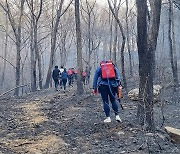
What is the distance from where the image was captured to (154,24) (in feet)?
30.6

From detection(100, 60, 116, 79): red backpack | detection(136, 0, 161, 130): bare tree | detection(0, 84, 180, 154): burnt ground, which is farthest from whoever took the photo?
detection(100, 60, 116, 79): red backpack

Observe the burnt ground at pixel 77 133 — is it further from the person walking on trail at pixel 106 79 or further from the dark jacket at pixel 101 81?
the dark jacket at pixel 101 81

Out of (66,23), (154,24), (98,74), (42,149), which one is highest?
(66,23)

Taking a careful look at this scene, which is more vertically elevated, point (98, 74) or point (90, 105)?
point (98, 74)

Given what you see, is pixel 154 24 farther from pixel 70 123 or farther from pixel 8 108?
pixel 8 108

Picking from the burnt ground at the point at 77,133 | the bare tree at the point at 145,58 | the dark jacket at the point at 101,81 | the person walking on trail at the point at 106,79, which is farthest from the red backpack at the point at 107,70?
the burnt ground at the point at 77,133

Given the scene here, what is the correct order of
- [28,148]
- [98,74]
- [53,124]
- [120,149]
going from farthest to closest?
[53,124], [98,74], [28,148], [120,149]

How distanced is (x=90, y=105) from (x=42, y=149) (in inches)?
265

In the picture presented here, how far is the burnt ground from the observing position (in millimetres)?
6969

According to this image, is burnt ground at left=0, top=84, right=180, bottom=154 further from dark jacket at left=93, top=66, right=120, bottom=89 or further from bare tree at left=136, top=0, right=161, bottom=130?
dark jacket at left=93, top=66, right=120, bottom=89

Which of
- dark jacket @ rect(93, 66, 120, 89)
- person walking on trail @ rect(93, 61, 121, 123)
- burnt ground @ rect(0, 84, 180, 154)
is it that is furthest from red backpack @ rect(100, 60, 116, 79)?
burnt ground @ rect(0, 84, 180, 154)

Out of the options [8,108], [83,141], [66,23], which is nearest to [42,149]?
[83,141]

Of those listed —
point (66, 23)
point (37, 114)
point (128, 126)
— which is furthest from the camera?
point (66, 23)

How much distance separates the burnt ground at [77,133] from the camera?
697 centimetres
